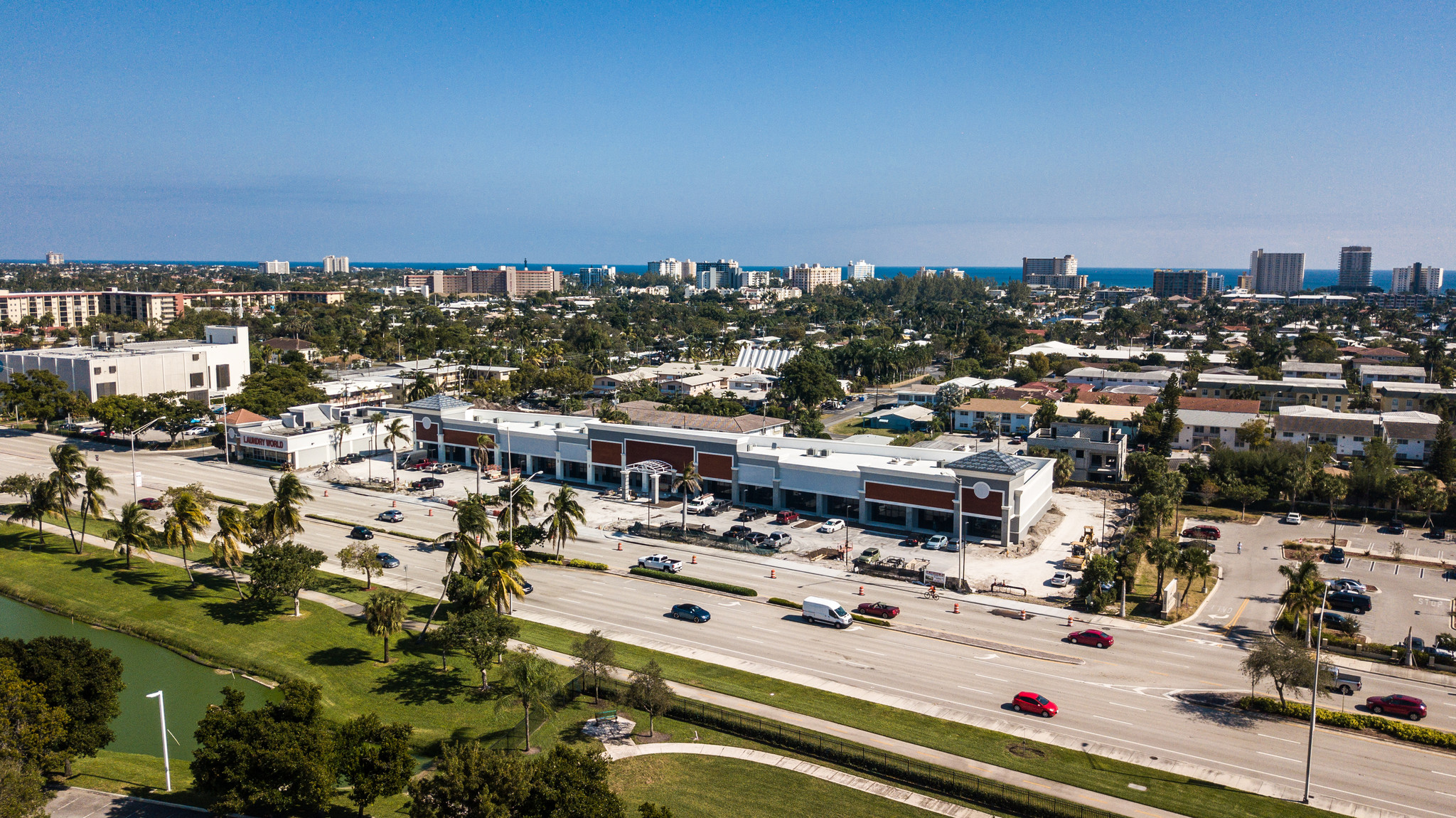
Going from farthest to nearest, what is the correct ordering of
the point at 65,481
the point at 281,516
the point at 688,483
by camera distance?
the point at 688,483
the point at 65,481
the point at 281,516

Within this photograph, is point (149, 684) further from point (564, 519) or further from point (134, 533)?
point (564, 519)

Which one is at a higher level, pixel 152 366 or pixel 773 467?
pixel 152 366

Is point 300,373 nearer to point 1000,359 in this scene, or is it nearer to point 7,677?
point 7,677

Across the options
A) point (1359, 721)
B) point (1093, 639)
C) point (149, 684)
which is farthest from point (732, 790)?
point (149, 684)

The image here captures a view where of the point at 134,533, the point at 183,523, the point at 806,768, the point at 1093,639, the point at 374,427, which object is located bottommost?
the point at 806,768

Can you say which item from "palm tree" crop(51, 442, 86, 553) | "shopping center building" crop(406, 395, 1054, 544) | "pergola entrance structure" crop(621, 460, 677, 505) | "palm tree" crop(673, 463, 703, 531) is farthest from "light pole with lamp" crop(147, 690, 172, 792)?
"shopping center building" crop(406, 395, 1054, 544)

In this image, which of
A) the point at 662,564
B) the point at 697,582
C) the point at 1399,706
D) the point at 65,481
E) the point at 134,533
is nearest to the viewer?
the point at 1399,706

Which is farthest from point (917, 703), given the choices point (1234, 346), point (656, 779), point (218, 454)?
point (1234, 346)

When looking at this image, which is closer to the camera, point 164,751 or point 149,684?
point 164,751

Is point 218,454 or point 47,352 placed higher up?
point 47,352
